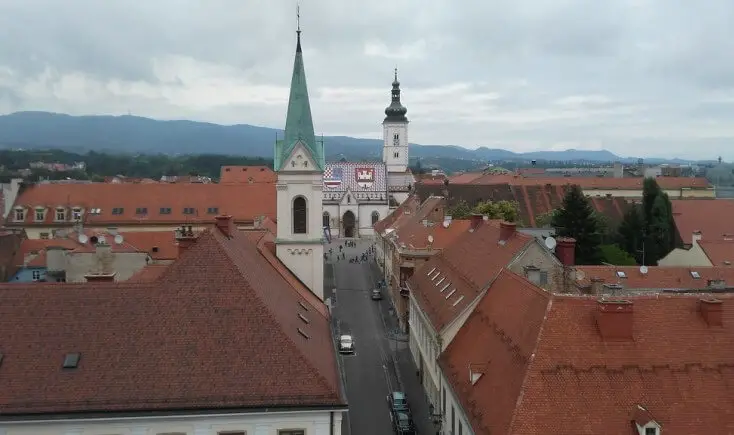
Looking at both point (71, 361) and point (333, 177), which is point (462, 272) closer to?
point (71, 361)

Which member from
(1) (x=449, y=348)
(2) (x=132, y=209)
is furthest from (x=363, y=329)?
(2) (x=132, y=209)

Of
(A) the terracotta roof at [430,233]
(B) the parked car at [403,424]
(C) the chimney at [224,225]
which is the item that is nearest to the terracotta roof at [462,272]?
(B) the parked car at [403,424]

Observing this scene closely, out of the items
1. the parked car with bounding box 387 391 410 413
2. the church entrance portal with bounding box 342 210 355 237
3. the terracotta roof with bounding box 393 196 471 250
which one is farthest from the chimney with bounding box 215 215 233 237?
the church entrance portal with bounding box 342 210 355 237

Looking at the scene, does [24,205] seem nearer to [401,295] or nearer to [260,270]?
[401,295]

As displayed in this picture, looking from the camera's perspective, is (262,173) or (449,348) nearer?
(449,348)

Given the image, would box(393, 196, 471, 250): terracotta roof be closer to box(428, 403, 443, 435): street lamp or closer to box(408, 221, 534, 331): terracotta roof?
box(408, 221, 534, 331): terracotta roof

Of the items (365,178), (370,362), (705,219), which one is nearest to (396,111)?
(365,178)

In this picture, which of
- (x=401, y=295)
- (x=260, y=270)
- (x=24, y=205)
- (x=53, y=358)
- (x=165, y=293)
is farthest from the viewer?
(x=24, y=205)

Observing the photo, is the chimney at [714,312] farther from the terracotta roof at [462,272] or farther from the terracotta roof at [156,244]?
the terracotta roof at [156,244]
